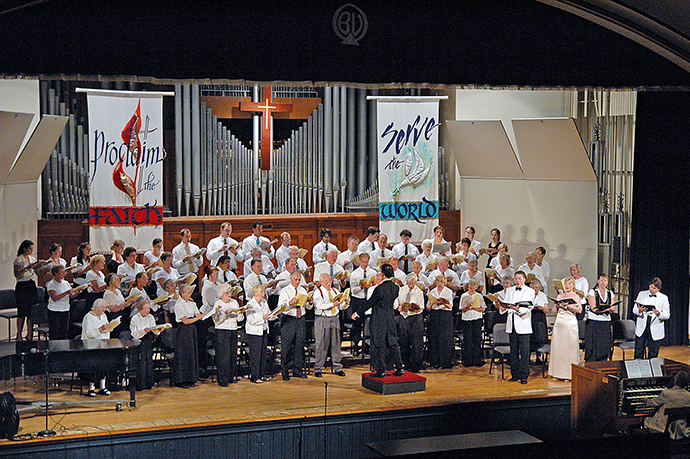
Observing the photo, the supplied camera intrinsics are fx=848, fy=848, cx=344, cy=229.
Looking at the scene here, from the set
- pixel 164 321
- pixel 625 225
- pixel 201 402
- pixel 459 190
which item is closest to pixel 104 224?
pixel 164 321

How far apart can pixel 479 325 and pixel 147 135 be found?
538cm

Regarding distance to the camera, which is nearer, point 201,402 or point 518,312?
point 201,402

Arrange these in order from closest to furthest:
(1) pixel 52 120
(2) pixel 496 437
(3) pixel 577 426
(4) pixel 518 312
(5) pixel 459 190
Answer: (2) pixel 496 437 < (3) pixel 577 426 < (4) pixel 518 312 < (1) pixel 52 120 < (5) pixel 459 190

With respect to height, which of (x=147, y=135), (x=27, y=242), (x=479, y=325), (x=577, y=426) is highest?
(x=147, y=135)

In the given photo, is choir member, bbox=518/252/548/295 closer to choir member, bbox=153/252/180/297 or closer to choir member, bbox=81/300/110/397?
choir member, bbox=153/252/180/297

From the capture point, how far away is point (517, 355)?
1088 cm

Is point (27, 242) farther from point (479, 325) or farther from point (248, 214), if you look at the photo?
point (479, 325)

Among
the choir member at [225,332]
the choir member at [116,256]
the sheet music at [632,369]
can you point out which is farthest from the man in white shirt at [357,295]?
the sheet music at [632,369]

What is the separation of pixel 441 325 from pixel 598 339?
6.76 ft

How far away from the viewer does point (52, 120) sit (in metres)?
12.4

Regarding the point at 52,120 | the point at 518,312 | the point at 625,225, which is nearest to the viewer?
the point at 518,312

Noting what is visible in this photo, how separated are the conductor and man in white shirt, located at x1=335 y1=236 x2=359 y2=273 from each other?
2.02 m

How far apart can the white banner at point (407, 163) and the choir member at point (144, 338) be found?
13.9ft

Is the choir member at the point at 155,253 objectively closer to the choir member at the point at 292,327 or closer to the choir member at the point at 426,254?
the choir member at the point at 292,327
